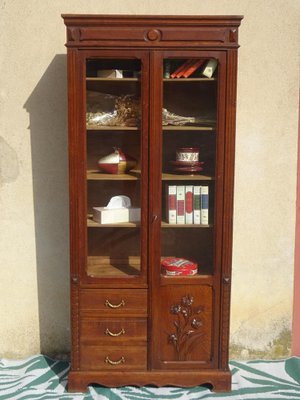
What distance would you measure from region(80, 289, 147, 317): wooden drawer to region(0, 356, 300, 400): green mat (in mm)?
431

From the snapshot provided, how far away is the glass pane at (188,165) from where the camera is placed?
92.0 inches

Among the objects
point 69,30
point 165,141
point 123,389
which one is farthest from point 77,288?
point 69,30

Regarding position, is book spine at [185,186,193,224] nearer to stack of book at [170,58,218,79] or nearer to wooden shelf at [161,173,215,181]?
wooden shelf at [161,173,215,181]

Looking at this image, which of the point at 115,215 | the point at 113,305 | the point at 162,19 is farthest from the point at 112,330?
the point at 162,19

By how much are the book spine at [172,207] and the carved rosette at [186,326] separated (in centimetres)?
41

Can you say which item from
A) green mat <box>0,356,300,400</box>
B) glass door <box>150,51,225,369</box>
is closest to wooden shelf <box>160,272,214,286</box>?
glass door <box>150,51,225,369</box>

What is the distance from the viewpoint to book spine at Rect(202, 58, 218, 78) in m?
2.30

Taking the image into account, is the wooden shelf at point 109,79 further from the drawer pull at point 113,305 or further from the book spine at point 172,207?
the drawer pull at point 113,305

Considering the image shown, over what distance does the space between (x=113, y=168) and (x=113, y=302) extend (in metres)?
0.71

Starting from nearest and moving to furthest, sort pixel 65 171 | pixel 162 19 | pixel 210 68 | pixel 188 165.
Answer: pixel 162 19 < pixel 210 68 < pixel 188 165 < pixel 65 171

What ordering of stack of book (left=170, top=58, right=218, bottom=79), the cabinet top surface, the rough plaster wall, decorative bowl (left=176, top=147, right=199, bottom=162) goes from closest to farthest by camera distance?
1. the cabinet top surface
2. stack of book (left=170, top=58, right=218, bottom=79)
3. decorative bowl (left=176, top=147, right=199, bottom=162)
4. the rough plaster wall

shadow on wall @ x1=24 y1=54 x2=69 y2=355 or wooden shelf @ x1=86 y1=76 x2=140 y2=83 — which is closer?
wooden shelf @ x1=86 y1=76 x2=140 y2=83

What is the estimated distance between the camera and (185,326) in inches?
96.3

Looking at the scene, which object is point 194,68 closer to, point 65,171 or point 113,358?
point 65,171
